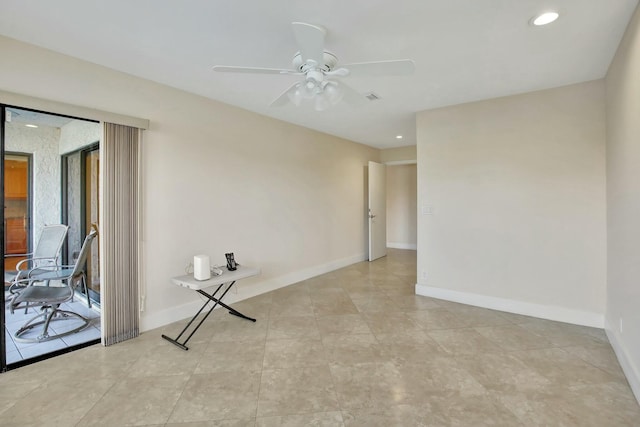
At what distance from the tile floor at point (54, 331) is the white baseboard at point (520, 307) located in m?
3.85

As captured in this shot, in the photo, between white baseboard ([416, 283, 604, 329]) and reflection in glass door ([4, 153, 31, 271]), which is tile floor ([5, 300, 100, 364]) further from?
white baseboard ([416, 283, 604, 329])

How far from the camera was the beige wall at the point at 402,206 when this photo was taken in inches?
299

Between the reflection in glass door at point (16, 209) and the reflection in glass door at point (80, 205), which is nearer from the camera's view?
the reflection in glass door at point (16, 209)

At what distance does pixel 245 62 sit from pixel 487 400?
10.3 feet

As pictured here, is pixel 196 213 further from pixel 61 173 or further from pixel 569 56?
pixel 569 56

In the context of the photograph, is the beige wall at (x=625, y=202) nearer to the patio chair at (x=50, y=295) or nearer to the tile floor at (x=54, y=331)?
the tile floor at (x=54, y=331)

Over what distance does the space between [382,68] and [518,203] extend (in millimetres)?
2488

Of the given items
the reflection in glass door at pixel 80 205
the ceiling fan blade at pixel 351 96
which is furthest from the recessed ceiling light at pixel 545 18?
the reflection in glass door at pixel 80 205

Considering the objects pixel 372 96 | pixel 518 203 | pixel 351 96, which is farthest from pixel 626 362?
pixel 372 96

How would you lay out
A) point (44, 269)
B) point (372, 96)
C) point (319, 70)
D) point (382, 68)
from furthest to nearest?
1. point (372, 96)
2. point (44, 269)
3. point (319, 70)
4. point (382, 68)

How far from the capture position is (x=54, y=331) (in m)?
2.85

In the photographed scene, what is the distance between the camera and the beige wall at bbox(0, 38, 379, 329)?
8.05ft

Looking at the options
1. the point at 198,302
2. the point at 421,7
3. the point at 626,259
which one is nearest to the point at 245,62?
the point at 421,7

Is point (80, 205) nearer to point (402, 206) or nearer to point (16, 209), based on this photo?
point (16, 209)
